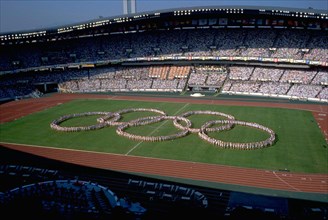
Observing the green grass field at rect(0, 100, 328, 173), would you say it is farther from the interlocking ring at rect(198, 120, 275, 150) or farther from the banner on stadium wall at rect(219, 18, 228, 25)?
the banner on stadium wall at rect(219, 18, 228, 25)

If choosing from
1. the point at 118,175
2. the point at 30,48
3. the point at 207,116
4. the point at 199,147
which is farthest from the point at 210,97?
the point at 30,48

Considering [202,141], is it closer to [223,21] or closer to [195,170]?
[195,170]

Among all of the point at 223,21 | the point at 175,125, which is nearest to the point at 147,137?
the point at 175,125

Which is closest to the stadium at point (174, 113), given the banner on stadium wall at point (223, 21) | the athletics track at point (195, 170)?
the athletics track at point (195, 170)

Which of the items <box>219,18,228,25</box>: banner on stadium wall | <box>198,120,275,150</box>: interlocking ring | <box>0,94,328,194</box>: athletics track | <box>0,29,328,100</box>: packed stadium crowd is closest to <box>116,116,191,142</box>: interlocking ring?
<box>198,120,275,150</box>: interlocking ring

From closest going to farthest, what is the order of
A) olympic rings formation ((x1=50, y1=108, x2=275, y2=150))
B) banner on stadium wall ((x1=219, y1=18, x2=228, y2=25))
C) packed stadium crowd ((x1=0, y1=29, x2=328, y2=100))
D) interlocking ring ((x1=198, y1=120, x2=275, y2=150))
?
interlocking ring ((x1=198, y1=120, x2=275, y2=150)) → olympic rings formation ((x1=50, y1=108, x2=275, y2=150)) → packed stadium crowd ((x1=0, y1=29, x2=328, y2=100)) → banner on stadium wall ((x1=219, y1=18, x2=228, y2=25))

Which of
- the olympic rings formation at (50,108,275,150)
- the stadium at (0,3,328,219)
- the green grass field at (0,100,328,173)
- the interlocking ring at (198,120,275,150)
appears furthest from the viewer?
the olympic rings formation at (50,108,275,150)
